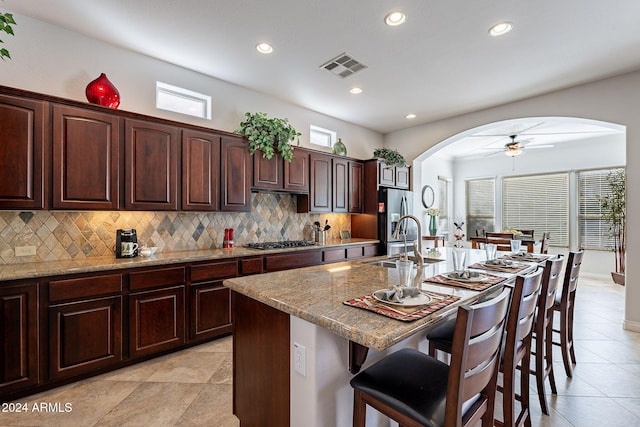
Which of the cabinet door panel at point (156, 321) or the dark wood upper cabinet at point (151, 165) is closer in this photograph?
the cabinet door panel at point (156, 321)

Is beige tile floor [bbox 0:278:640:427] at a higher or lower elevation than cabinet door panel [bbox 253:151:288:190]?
lower

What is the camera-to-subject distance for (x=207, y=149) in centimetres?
319

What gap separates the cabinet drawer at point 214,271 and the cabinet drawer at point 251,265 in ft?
0.27

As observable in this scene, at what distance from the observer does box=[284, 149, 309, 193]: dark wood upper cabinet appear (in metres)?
3.93

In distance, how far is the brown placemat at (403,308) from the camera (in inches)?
45.1

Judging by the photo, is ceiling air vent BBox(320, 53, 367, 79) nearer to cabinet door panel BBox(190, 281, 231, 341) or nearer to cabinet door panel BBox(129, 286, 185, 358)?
cabinet door panel BBox(190, 281, 231, 341)

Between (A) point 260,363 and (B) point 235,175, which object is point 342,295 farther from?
(B) point 235,175

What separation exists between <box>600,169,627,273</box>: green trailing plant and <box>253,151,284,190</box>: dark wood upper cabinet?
6277 mm

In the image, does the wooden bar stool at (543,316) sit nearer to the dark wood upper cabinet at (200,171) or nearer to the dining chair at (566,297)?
the dining chair at (566,297)

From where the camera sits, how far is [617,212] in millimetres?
5469

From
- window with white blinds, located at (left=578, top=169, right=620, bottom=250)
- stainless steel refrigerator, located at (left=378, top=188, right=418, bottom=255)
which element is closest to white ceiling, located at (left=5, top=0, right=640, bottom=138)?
stainless steel refrigerator, located at (left=378, top=188, right=418, bottom=255)

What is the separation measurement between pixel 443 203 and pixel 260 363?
752cm

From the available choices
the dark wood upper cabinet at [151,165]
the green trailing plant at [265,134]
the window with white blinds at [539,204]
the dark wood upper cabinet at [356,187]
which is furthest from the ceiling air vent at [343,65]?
the window with white blinds at [539,204]

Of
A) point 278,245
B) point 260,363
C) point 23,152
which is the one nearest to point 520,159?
point 278,245
